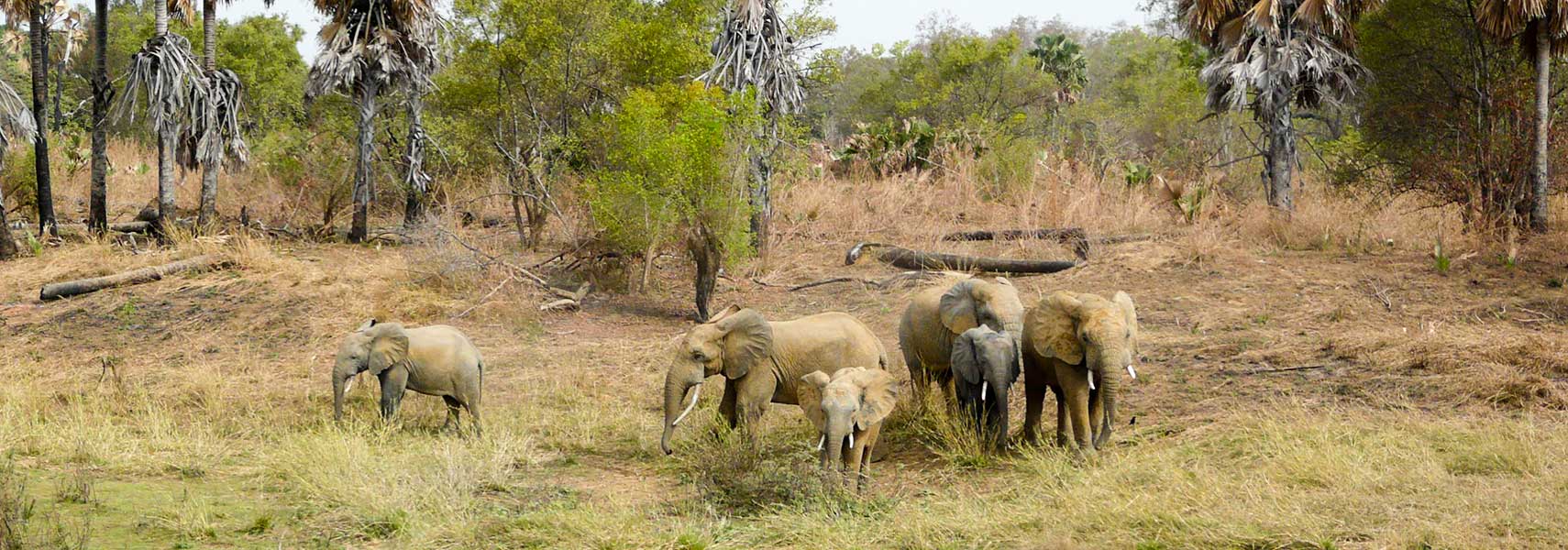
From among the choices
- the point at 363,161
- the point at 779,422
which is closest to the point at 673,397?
the point at 779,422

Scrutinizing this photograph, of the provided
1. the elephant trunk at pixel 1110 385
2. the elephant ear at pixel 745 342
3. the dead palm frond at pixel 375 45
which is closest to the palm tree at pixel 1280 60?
the dead palm frond at pixel 375 45

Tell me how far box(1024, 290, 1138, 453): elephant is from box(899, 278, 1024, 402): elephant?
0.34 metres

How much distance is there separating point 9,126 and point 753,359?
15.2 metres

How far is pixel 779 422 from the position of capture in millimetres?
9469

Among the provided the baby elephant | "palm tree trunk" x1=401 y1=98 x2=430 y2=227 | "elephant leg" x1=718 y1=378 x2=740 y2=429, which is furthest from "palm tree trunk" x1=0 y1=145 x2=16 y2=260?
"elephant leg" x1=718 y1=378 x2=740 y2=429

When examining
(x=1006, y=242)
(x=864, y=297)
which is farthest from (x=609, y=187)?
(x=1006, y=242)

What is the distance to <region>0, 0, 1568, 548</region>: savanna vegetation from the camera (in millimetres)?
6895

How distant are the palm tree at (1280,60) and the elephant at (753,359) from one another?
485 inches

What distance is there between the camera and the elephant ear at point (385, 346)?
9.05 meters

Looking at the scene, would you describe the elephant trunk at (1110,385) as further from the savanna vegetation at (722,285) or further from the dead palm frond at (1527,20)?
the dead palm frond at (1527,20)

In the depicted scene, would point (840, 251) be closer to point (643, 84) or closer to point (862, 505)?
point (643, 84)

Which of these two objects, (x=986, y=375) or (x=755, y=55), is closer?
(x=986, y=375)

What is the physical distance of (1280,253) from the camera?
1672 centimetres

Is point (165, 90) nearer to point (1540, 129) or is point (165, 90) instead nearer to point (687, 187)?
point (687, 187)
